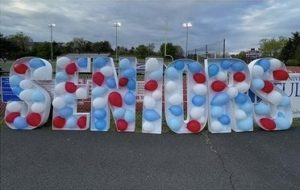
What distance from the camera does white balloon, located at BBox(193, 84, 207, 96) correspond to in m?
7.68

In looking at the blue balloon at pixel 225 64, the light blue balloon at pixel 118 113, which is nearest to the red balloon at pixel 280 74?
the blue balloon at pixel 225 64

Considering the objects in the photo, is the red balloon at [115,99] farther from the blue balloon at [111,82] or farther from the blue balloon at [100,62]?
the blue balloon at [100,62]

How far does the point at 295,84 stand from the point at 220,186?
18.1ft

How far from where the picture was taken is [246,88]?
7.81 meters

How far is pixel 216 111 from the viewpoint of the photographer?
776cm

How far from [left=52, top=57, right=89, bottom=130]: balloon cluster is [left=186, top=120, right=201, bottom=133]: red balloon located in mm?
2198

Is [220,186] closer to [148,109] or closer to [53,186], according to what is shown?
[53,186]

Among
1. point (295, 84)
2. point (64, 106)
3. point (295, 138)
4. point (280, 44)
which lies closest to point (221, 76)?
point (295, 138)

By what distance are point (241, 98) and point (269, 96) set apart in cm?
68

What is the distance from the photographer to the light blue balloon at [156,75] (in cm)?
776

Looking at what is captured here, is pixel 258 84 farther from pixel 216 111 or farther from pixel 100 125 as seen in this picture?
pixel 100 125

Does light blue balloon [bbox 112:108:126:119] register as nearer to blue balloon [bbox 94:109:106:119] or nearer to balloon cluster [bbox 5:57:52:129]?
blue balloon [bbox 94:109:106:119]

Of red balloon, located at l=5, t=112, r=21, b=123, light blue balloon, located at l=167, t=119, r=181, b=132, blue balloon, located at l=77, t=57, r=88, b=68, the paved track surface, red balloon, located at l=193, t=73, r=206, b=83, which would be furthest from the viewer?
red balloon, located at l=5, t=112, r=21, b=123

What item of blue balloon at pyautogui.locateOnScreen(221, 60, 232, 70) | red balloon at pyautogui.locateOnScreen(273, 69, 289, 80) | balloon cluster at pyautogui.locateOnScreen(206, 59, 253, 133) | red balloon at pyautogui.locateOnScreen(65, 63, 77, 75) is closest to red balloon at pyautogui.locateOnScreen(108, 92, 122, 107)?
red balloon at pyautogui.locateOnScreen(65, 63, 77, 75)
